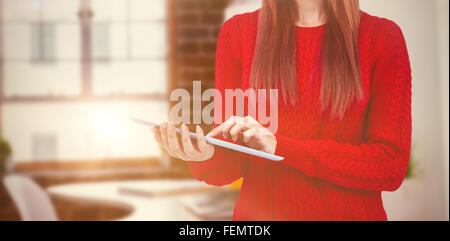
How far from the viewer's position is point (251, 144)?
65cm

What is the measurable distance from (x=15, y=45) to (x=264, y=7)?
35.8 inches

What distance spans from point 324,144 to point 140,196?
63 centimetres

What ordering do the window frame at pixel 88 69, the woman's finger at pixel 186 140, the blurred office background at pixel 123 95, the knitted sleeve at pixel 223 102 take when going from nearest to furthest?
the woman's finger at pixel 186 140, the knitted sleeve at pixel 223 102, the blurred office background at pixel 123 95, the window frame at pixel 88 69

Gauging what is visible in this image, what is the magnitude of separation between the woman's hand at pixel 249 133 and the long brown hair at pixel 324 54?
0.36 ft

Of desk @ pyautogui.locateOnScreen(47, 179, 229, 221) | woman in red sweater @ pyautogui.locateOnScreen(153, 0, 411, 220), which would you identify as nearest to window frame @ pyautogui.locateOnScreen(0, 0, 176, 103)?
desk @ pyautogui.locateOnScreen(47, 179, 229, 221)

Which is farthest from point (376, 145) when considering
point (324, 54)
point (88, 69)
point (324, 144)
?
point (88, 69)

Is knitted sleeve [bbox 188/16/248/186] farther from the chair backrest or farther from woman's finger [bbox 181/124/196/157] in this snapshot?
the chair backrest

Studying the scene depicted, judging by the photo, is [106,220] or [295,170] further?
[106,220]

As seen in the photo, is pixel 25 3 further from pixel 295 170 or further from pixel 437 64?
pixel 437 64

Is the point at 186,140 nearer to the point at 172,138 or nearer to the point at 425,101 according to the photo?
the point at 172,138

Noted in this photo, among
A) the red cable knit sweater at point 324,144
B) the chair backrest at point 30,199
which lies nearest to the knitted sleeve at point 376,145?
the red cable knit sweater at point 324,144

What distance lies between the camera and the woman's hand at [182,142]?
614 mm

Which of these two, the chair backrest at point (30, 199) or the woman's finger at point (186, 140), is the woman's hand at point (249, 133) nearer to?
→ the woman's finger at point (186, 140)
